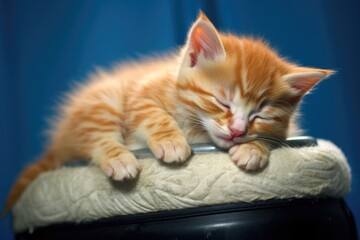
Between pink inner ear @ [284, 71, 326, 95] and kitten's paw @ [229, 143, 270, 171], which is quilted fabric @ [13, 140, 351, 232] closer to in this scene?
kitten's paw @ [229, 143, 270, 171]

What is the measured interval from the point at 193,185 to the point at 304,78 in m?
0.37

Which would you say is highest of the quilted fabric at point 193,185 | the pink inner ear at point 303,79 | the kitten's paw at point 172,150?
the pink inner ear at point 303,79

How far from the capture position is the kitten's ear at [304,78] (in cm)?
98

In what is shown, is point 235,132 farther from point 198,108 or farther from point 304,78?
point 304,78

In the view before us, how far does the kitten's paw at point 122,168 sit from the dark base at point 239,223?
0.08 metres

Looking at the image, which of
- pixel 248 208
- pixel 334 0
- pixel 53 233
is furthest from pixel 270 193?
pixel 334 0

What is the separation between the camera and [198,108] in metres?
0.96

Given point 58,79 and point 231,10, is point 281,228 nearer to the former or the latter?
point 231,10

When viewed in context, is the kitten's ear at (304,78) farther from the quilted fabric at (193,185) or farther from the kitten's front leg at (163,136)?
the kitten's front leg at (163,136)

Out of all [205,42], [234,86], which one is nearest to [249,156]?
[234,86]

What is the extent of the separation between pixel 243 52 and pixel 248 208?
354 millimetres

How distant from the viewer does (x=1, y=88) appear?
1391 millimetres

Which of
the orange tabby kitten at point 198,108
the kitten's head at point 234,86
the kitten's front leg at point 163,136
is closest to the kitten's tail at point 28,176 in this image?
the orange tabby kitten at point 198,108

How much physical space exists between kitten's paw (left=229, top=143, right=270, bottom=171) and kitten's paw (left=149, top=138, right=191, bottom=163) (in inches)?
3.6
